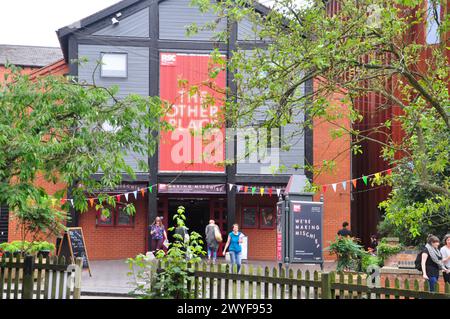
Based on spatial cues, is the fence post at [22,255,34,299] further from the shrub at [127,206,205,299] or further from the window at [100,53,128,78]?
the window at [100,53,128,78]

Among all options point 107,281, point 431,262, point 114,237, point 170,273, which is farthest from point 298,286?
point 114,237

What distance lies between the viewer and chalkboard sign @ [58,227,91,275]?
768 inches

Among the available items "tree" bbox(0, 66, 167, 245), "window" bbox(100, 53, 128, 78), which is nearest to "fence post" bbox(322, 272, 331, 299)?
"tree" bbox(0, 66, 167, 245)

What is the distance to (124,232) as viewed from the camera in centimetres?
2889

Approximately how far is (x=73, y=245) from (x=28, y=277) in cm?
1009

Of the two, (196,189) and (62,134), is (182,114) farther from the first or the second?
(62,134)

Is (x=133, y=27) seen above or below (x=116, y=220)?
above

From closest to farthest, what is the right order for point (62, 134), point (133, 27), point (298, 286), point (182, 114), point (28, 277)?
point (298, 286) → point (62, 134) → point (28, 277) → point (182, 114) → point (133, 27)

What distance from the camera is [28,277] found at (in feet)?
33.6

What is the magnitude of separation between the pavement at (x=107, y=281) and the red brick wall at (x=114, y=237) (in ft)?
3.24

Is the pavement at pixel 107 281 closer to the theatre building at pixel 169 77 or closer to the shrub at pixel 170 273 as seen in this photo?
the theatre building at pixel 169 77

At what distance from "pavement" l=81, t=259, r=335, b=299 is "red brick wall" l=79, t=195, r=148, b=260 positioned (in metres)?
0.99

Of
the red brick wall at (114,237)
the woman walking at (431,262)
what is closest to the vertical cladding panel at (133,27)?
the red brick wall at (114,237)

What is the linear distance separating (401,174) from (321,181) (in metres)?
10.4
